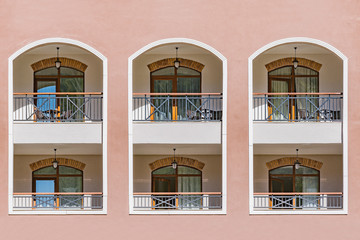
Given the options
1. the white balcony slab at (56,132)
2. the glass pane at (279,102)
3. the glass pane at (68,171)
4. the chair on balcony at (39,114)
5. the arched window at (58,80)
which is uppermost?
the arched window at (58,80)

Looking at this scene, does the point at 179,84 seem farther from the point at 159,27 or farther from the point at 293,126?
the point at 293,126

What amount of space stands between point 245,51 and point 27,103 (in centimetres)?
752

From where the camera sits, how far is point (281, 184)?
19141mm

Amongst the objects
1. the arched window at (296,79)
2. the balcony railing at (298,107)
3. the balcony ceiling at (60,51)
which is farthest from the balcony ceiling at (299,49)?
the balcony ceiling at (60,51)

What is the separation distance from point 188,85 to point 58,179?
5.52 m

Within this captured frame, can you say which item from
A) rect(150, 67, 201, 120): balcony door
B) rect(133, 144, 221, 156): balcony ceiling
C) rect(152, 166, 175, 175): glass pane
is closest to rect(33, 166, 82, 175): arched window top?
rect(133, 144, 221, 156): balcony ceiling

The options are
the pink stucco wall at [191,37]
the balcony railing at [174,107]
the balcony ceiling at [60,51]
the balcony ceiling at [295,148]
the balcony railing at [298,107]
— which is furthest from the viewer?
the balcony railing at [174,107]

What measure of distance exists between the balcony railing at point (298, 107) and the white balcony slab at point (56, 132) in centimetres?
530

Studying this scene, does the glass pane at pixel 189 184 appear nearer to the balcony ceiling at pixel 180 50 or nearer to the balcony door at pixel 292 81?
the balcony door at pixel 292 81

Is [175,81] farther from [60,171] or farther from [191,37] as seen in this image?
[60,171]

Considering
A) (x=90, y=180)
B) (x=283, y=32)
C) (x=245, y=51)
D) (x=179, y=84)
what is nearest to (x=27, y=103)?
(x=90, y=180)

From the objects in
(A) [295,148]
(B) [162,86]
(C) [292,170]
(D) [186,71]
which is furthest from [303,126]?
(B) [162,86]

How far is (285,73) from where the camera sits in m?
19.1

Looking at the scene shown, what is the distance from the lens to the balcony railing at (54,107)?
17.8 meters
